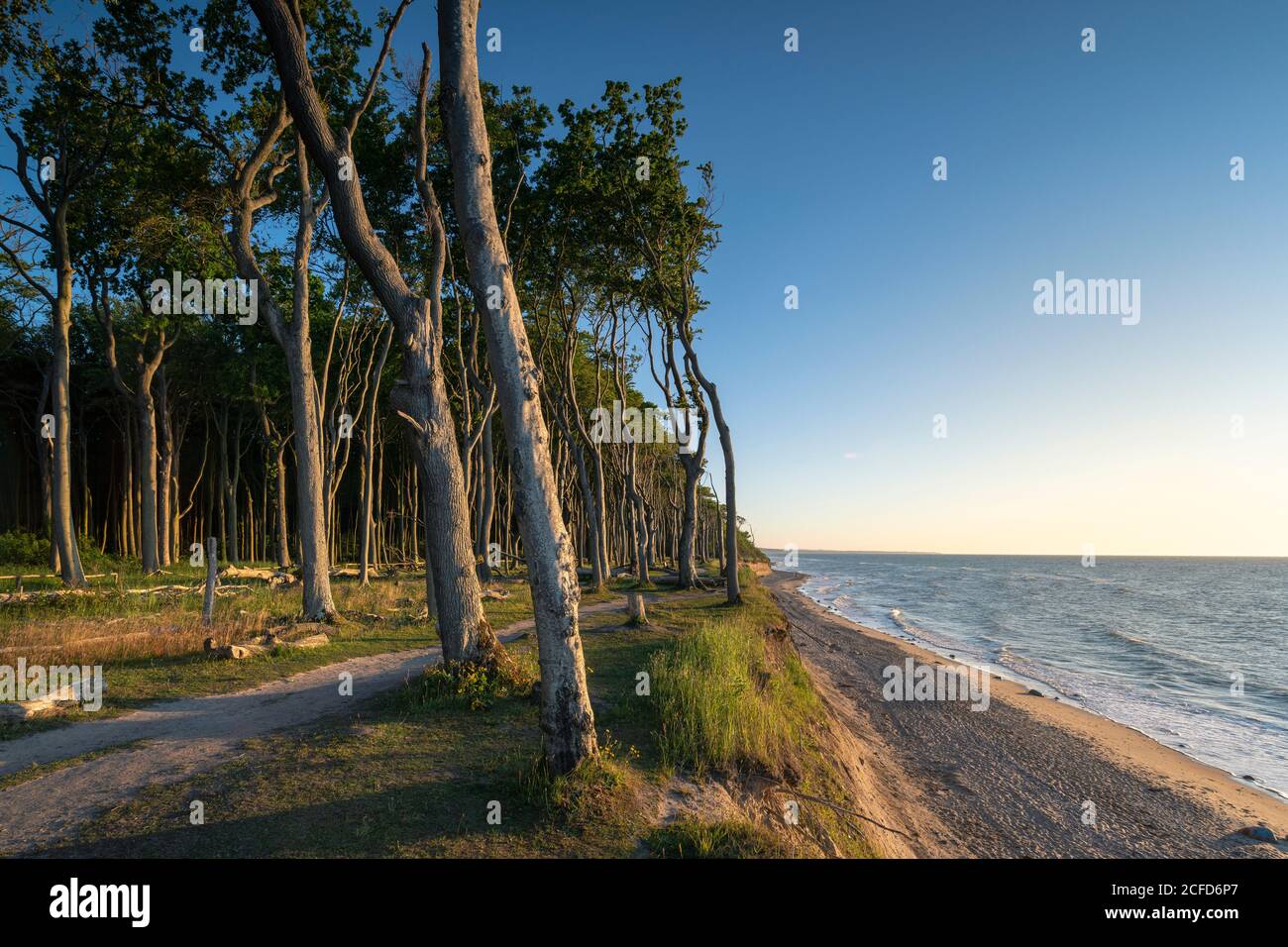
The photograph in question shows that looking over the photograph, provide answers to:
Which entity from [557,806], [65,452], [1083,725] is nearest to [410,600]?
[65,452]

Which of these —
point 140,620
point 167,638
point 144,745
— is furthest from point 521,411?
point 140,620

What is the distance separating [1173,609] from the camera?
156ft

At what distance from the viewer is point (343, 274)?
23656mm

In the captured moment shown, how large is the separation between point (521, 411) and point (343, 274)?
2130 cm

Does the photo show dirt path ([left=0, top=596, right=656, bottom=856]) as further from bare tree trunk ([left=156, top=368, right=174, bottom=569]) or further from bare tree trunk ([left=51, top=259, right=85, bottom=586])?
bare tree trunk ([left=156, top=368, right=174, bottom=569])

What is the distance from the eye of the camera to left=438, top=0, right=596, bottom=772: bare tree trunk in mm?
5977

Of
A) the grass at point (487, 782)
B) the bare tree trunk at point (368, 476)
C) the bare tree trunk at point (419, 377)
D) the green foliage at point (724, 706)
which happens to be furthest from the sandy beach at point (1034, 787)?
the bare tree trunk at point (368, 476)

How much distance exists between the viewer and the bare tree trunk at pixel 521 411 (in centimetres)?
598

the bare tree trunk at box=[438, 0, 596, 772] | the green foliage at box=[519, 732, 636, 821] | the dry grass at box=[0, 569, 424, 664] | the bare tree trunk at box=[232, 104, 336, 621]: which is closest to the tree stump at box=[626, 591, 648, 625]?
the dry grass at box=[0, 569, 424, 664]

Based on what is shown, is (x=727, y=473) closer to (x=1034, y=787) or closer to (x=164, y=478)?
(x=1034, y=787)

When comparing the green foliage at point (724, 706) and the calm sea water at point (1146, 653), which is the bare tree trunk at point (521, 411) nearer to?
the green foliage at point (724, 706)

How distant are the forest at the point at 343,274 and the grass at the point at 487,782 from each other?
0.66 metres
